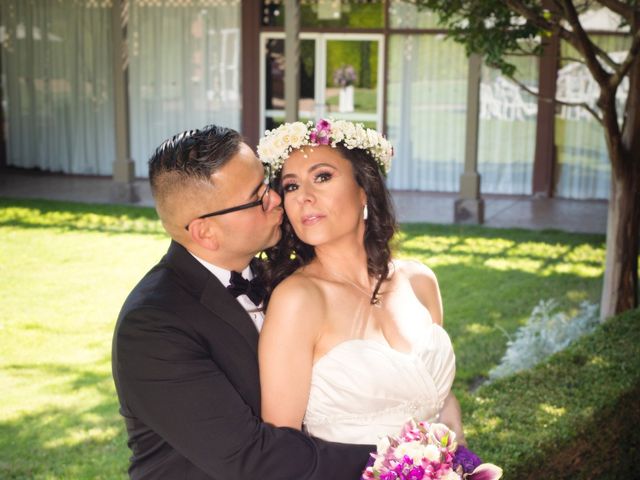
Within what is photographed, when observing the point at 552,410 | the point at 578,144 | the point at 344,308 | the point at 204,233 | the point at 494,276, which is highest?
the point at 204,233

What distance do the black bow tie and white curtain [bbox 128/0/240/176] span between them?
13982 mm

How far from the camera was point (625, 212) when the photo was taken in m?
6.98

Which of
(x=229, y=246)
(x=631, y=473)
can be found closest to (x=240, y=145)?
(x=229, y=246)

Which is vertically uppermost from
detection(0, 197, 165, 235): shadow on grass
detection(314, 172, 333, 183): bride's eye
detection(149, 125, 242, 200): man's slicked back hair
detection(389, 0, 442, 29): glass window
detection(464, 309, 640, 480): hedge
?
detection(389, 0, 442, 29): glass window

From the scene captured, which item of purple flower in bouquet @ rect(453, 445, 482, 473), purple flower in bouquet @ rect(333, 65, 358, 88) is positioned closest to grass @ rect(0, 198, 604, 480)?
purple flower in bouquet @ rect(453, 445, 482, 473)

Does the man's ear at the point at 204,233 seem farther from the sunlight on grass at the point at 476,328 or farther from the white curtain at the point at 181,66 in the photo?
the white curtain at the point at 181,66

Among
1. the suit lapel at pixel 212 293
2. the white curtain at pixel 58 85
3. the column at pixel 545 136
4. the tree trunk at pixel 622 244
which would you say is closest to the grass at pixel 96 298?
the tree trunk at pixel 622 244

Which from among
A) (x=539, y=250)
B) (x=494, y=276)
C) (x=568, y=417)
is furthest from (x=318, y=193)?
(x=539, y=250)

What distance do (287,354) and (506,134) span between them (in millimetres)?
13526

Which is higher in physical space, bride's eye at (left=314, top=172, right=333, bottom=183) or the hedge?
bride's eye at (left=314, top=172, right=333, bottom=183)

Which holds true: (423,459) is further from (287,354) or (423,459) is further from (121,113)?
(121,113)

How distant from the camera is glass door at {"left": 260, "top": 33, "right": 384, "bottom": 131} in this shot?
16031 millimetres

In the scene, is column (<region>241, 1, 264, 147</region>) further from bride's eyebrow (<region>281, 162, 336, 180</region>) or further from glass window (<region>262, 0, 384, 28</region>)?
bride's eyebrow (<region>281, 162, 336, 180</region>)

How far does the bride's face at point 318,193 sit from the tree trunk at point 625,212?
3.97m
